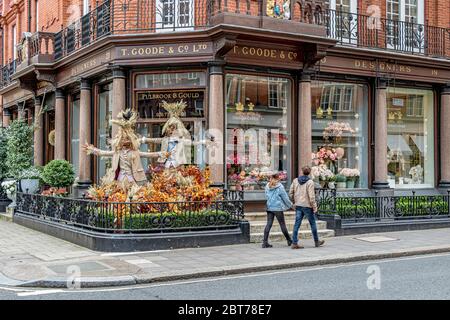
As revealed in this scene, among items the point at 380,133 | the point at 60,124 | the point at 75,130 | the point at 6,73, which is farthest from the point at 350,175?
the point at 6,73

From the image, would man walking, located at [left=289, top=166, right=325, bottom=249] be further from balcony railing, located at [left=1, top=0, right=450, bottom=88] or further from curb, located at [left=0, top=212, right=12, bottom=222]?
curb, located at [left=0, top=212, right=12, bottom=222]

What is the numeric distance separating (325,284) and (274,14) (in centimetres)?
871

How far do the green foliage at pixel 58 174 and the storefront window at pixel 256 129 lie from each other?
4788 mm

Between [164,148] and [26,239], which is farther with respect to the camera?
[164,148]

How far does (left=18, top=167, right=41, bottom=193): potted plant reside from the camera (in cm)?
1891

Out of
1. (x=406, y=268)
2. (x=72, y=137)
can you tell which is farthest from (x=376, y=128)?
(x=72, y=137)

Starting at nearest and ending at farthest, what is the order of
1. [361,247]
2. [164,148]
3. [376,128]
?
[361,247] < [164,148] < [376,128]

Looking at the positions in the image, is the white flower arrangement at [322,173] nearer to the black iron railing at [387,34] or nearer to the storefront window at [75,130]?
the black iron railing at [387,34]

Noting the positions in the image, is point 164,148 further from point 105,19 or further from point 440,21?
point 440,21

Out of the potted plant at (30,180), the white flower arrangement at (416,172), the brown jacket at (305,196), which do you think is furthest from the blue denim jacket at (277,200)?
the potted plant at (30,180)

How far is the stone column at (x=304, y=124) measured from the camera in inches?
655

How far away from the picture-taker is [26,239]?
1425 cm

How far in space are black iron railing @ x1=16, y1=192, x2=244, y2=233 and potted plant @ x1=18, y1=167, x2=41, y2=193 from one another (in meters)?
5.21

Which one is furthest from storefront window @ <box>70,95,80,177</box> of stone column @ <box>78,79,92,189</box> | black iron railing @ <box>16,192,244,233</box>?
black iron railing @ <box>16,192,244,233</box>
